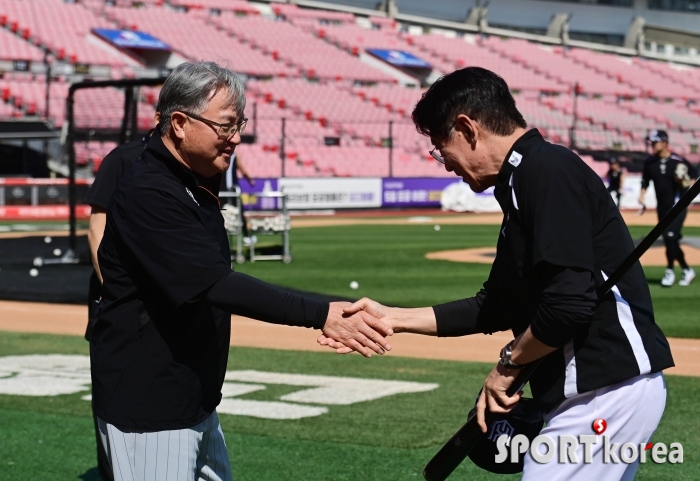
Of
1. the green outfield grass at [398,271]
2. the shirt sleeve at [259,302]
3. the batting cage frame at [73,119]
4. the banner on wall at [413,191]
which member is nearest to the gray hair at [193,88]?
the shirt sleeve at [259,302]

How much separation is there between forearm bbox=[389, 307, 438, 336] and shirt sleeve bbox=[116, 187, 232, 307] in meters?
0.84

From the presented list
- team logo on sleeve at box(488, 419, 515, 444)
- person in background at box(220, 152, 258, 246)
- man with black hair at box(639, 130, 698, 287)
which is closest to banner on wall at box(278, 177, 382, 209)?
person in background at box(220, 152, 258, 246)

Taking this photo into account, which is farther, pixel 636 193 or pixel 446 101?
pixel 636 193

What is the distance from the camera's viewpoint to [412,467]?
661 centimetres

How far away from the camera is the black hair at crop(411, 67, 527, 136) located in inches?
139

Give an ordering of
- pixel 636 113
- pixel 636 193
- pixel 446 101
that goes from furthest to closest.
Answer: pixel 636 113 → pixel 636 193 → pixel 446 101

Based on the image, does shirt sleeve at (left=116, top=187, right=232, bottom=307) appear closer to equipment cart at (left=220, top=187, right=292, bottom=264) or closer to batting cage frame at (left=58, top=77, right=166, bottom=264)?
batting cage frame at (left=58, top=77, right=166, bottom=264)

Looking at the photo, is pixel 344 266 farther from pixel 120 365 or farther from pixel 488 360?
pixel 120 365

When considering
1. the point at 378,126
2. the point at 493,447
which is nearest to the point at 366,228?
the point at 378,126

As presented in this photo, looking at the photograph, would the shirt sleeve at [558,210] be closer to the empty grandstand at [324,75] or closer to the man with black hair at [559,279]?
the man with black hair at [559,279]

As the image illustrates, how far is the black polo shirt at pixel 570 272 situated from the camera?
326 centimetres

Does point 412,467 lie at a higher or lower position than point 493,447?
lower

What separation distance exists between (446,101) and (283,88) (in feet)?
147

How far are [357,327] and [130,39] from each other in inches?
1761
